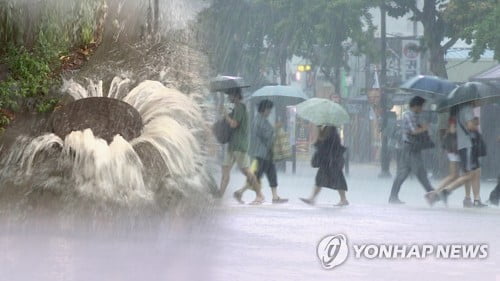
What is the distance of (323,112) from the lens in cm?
414

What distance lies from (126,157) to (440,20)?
1.39 m

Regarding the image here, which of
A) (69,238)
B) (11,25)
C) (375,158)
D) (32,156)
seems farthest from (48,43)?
(375,158)

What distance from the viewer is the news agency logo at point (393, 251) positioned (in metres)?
4.18

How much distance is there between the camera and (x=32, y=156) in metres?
4.54

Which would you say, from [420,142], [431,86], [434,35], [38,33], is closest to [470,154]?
[420,142]

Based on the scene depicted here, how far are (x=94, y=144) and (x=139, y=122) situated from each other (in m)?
0.22

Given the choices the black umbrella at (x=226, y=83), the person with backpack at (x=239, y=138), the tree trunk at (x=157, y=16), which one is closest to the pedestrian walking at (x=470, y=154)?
the person with backpack at (x=239, y=138)

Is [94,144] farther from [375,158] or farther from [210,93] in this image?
[375,158]

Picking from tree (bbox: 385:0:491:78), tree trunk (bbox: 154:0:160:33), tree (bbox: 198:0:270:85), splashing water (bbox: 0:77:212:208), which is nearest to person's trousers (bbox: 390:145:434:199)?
tree (bbox: 385:0:491:78)

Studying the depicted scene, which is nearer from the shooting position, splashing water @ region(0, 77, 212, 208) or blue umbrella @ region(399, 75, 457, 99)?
blue umbrella @ region(399, 75, 457, 99)

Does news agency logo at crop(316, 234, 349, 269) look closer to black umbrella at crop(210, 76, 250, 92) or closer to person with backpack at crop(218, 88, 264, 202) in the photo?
person with backpack at crop(218, 88, 264, 202)

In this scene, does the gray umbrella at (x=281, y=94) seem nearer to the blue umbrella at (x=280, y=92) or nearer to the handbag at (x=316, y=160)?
the blue umbrella at (x=280, y=92)

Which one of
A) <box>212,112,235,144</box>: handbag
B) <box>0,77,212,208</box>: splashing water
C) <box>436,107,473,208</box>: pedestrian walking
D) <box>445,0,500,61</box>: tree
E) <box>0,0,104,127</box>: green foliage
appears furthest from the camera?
<box>0,0,104,127</box>: green foliage

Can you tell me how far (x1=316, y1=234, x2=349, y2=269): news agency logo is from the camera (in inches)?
166
